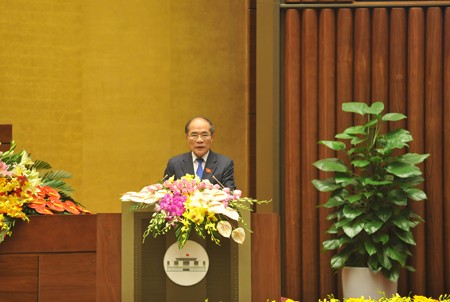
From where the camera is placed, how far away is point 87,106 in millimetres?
6520

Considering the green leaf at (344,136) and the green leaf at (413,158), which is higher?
the green leaf at (344,136)

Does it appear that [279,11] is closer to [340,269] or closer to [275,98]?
[275,98]

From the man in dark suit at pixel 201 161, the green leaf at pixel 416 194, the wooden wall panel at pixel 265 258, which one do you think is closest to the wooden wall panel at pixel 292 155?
the green leaf at pixel 416 194

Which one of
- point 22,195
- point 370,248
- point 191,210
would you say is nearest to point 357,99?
point 370,248

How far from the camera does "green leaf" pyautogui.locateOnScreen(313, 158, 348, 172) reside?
529 cm

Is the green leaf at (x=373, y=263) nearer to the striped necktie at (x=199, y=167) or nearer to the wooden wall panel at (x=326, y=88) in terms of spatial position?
the wooden wall panel at (x=326, y=88)

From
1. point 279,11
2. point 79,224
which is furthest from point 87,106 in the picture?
point 79,224

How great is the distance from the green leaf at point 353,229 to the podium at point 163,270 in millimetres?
2347

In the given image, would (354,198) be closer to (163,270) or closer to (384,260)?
(384,260)

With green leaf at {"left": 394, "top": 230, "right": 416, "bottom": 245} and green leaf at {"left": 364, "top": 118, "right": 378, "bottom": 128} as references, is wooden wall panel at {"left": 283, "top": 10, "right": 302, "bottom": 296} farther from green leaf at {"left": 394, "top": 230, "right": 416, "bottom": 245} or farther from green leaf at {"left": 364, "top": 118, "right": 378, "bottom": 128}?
green leaf at {"left": 394, "top": 230, "right": 416, "bottom": 245}

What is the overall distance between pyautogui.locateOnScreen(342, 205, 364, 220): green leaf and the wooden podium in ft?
8.40

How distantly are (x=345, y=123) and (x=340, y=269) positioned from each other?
101cm

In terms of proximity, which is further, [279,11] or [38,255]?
[279,11]

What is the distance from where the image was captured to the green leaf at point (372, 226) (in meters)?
5.10
